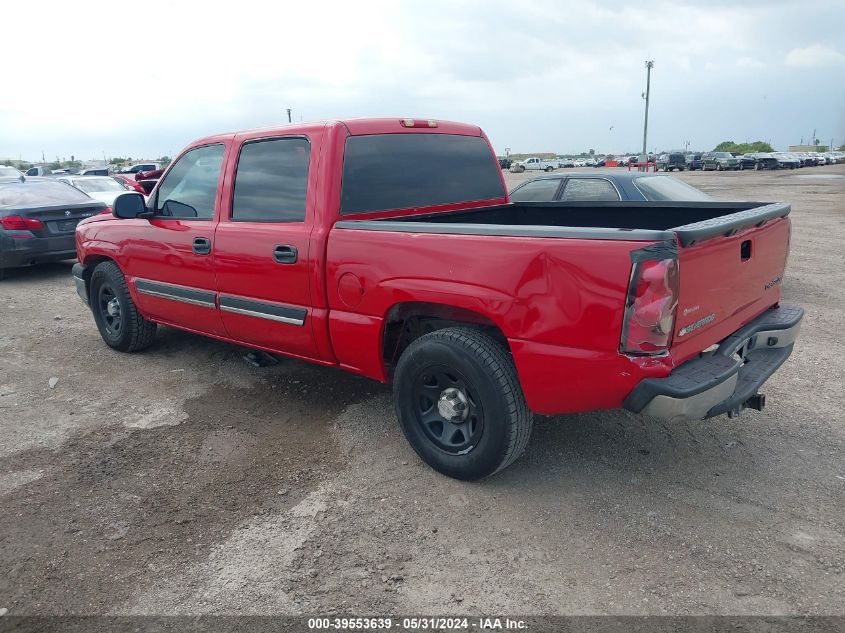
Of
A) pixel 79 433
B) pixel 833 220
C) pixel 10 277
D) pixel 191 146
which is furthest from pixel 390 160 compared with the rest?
pixel 833 220

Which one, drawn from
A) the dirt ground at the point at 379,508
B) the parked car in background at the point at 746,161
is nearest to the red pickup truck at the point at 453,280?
the dirt ground at the point at 379,508

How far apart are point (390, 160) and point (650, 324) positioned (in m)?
2.13

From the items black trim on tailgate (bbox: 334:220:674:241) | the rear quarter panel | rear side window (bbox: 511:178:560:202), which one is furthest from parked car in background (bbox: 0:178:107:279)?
the rear quarter panel

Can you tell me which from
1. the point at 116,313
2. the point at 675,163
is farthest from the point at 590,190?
the point at 675,163

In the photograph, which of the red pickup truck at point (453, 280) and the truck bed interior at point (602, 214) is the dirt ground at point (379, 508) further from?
the truck bed interior at point (602, 214)

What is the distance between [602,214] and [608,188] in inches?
102

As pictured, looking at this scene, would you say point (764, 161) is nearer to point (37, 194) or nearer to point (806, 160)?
point (806, 160)

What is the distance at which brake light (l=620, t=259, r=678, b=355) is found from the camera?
267 centimetres

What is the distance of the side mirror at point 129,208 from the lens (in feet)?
16.3

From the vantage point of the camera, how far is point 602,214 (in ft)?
15.9

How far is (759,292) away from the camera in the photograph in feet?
12.0

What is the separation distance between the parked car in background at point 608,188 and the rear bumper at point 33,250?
6.51 m

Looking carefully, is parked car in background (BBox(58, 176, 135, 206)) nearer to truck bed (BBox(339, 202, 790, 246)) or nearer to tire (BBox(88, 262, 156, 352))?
tire (BBox(88, 262, 156, 352))

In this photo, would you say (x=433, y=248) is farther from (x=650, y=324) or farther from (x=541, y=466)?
(x=541, y=466)
